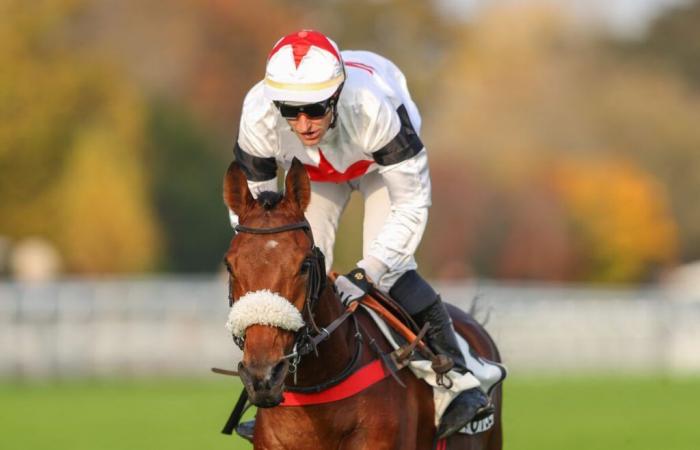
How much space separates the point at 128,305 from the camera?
2797 cm

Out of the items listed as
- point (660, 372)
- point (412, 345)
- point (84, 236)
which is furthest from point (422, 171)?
point (84, 236)

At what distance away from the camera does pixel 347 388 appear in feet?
25.5

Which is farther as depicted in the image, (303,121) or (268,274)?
(303,121)

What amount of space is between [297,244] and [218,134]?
184 ft

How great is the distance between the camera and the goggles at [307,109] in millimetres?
7836

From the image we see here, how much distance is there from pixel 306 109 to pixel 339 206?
57.7 inches

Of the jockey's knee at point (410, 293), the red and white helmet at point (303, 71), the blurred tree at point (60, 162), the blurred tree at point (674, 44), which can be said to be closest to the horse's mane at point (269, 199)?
the red and white helmet at point (303, 71)

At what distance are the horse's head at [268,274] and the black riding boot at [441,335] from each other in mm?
1376

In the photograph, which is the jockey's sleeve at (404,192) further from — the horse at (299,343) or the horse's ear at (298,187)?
the horse's ear at (298,187)

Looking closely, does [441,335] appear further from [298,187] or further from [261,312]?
[261,312]

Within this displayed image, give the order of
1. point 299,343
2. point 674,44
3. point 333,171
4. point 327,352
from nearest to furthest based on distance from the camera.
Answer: point 299,343
point 327,352
point 333,171
point 674,44

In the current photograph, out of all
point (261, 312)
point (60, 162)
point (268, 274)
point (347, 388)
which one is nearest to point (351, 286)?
point (347, 388)

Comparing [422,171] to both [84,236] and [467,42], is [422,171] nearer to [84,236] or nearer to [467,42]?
[84,236]

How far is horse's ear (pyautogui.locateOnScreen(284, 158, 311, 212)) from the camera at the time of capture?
7.33m
